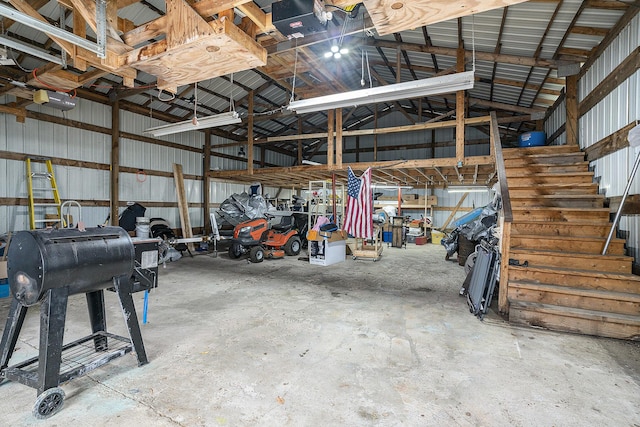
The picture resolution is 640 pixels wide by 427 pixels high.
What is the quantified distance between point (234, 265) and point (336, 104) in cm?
401

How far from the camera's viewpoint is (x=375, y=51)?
8023mm

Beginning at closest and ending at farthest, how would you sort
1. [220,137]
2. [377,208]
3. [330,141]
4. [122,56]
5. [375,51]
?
[122,56]
[330,141]
[375,51]
[220,137]
[377,208]

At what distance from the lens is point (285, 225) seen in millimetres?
7891

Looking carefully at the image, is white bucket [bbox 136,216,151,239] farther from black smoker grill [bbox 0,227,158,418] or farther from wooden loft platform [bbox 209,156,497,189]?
black smoker grill [bbox 0,227,158,418]

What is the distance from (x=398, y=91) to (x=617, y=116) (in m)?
2.87

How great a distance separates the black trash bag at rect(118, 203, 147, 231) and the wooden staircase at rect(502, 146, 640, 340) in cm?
755

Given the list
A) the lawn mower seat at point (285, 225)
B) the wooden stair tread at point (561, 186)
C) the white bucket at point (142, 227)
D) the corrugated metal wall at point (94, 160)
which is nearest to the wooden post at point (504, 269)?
the wooden stair tread at point (561, 186)

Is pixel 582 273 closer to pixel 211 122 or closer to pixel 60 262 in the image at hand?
pixel 60 262

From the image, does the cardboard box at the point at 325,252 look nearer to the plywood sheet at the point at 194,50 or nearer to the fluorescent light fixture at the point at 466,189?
the plywood sheet at the point at 194,50

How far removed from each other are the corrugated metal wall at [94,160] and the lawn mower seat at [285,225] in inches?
125

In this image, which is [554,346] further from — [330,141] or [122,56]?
[330,141]

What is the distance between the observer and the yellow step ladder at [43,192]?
5.59 metres

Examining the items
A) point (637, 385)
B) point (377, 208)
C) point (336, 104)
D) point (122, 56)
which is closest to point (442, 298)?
point (637, 385)

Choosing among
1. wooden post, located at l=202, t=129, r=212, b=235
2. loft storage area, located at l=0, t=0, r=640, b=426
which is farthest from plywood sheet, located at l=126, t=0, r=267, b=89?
wooden post, located at l=202, t=129, r=212, b=235
